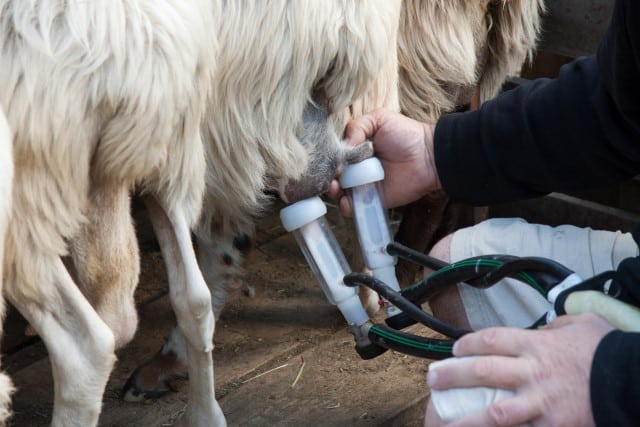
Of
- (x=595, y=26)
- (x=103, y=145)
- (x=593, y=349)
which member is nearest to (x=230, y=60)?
(x=103, y=145)

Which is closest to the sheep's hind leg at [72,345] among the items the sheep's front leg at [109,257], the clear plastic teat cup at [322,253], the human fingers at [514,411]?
the sheep's front leg at [109,257]

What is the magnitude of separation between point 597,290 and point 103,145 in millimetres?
1181

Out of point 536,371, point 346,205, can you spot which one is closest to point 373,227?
point 346,205

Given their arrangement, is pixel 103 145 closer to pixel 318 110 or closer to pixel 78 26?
pixel 78 26

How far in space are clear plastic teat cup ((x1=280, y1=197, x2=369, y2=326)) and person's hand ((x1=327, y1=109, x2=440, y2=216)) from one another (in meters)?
0.09

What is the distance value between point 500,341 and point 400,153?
42.4 inches

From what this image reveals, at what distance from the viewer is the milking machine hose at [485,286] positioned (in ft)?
5.88

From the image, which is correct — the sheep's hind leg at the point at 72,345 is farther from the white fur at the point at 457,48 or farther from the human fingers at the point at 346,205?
the white fur at the point at 457,48

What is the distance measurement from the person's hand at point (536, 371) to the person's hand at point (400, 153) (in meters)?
0.97

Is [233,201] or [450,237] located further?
[233,201]

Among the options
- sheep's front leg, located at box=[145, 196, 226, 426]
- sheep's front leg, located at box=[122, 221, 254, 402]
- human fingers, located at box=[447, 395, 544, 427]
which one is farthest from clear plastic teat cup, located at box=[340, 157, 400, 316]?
human fingers, located at box=[447, 395, 544, 427]

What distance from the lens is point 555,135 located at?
2289 millimetres

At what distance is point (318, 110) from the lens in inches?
119

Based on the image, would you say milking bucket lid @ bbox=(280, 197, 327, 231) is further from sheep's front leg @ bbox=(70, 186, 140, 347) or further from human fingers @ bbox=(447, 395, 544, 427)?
human fingers @ bbox=(447, 395, 544, 427)
